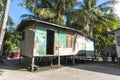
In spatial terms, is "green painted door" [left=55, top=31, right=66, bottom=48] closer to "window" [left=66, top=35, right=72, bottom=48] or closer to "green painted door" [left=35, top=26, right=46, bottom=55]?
"window" [left=66, top=35, right=72, bottom=48]

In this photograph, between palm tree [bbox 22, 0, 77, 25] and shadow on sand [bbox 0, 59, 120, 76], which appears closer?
shadow on sand [bbox 0, 59, 120, 76]

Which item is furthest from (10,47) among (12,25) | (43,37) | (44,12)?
(43,37)

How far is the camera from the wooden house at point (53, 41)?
1197cm

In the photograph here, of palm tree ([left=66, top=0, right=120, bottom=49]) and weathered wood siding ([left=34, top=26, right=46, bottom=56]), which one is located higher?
palm tree ([left=66, top=0, right=120, bottom=49])

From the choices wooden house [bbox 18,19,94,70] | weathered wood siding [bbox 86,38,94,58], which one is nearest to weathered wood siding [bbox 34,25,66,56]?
wooden house [bbox 18,19,94,70]

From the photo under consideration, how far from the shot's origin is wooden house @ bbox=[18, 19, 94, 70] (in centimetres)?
1197

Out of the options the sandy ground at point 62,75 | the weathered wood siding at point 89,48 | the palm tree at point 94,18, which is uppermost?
the palm tree at point 94,18

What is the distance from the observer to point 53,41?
14156 millimetres

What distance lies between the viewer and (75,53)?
50.0 feet

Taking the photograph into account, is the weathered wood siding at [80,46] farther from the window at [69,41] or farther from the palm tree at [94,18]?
the palm tree at [94,18]

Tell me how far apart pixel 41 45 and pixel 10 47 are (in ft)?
35.7

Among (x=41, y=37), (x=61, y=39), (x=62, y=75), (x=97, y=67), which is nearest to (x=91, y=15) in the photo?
(x=61, y=39)

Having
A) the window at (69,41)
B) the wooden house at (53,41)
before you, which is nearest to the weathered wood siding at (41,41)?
the wooden house at (53,41)

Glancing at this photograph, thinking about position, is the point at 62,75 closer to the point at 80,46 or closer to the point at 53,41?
the point at 53,41
